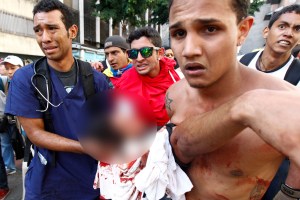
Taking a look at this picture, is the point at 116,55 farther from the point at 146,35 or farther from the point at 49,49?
the point at 49,49

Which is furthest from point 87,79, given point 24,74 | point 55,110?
point 24,74

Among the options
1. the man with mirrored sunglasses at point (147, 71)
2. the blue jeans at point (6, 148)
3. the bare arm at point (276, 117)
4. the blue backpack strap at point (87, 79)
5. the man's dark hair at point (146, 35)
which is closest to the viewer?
the bare arm at point (276, 117)

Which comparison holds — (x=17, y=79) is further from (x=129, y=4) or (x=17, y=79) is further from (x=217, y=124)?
(x=129, y=4)

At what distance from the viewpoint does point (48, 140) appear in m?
1.68

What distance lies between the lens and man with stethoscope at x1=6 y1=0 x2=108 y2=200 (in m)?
1.72

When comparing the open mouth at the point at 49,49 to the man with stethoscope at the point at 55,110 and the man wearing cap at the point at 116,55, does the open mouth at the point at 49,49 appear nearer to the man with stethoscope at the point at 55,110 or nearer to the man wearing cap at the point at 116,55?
the man with stethoscope at the point at 55,110

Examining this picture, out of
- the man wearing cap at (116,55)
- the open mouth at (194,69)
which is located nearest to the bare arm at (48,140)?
the open mouth at (194,69)

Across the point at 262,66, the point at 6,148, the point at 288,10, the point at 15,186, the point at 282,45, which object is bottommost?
the point at 15,186

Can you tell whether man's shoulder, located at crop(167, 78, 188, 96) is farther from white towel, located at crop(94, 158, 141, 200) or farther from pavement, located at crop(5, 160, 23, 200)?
pavement, located at crop(5, 160, 23, 200)

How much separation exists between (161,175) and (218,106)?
1.34ft

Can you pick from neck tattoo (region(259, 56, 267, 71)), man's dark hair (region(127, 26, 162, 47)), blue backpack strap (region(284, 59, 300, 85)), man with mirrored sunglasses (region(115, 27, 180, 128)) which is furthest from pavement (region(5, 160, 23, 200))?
blue backpack strap (region(284, 59, 300, 85))

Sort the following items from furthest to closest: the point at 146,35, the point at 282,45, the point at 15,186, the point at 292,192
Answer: the point at 15,186
the point at 146,35
the point at 282,45
the point at 292,192

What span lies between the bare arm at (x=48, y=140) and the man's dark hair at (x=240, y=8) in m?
1.13

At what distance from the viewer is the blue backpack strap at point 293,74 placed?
2.13 metres
